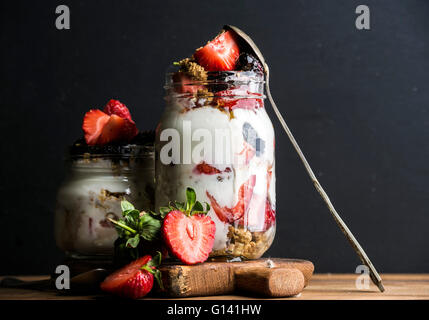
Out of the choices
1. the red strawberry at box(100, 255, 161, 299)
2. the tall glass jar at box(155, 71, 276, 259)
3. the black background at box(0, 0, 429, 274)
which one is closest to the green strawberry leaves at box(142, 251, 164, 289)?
the red strawberry at box(100, 255, 161, 299)

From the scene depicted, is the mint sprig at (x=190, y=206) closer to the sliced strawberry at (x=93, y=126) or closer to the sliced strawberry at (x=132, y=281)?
the sliced strawberry at (x=132, y=281)

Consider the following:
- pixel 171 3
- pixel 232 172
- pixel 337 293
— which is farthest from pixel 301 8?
pixel 337 293

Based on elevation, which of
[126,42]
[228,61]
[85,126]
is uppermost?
[126,42]

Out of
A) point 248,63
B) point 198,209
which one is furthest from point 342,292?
point 248,63

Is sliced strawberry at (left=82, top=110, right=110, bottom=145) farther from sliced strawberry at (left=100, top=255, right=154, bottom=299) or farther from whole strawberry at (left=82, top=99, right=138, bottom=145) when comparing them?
sliced strawberry at (left=100, top=255, right=154, bottom=299)

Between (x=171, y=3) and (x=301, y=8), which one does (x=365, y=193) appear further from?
(x=171, y=3)

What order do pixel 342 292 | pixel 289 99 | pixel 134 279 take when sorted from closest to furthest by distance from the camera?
pixel 134 279, pixel 342 292, pixel 289 99

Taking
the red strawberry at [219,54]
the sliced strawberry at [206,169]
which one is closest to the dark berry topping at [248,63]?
the red strawberry at [219,54]

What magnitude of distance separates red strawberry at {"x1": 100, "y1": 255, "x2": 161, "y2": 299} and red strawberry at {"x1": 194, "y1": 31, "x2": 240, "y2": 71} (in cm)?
36

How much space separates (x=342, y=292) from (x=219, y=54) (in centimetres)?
46

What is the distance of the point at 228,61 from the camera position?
1.04 metres

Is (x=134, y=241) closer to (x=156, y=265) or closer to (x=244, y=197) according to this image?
(x=156, y=265)

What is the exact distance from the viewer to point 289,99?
1513mm
